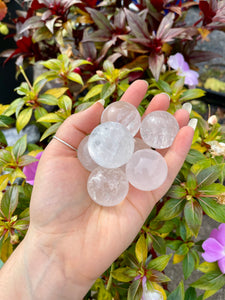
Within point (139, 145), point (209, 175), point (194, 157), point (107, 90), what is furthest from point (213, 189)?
point (107, 90)

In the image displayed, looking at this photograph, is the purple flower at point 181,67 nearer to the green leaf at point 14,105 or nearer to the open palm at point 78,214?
the open palm at point 78,214

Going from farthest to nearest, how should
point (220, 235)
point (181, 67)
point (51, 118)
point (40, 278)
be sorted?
point (181, 67), point (51, 118), point (220, 235), point (40, 278)

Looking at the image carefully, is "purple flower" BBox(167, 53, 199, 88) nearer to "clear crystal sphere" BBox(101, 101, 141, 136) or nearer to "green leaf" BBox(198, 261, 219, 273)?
"clear crystal sphere" BBox(101, 101, 141, 136)

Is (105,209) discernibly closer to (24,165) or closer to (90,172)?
(90,172)

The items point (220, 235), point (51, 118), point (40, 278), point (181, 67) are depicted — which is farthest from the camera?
point (181, 67)

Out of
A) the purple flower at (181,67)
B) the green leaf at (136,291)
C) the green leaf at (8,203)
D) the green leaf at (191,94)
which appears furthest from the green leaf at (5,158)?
the purple flower at (181,67)

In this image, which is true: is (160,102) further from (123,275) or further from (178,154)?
(123,275)

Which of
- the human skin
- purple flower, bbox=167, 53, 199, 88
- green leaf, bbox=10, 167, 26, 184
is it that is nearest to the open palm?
the human skin
